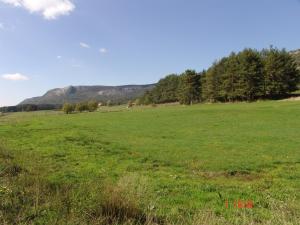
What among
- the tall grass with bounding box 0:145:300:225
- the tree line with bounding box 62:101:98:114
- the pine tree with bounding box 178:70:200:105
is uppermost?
the pine tree with bounding box 178:70:200:105

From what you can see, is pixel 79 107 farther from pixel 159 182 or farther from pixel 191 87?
pixel 159 182

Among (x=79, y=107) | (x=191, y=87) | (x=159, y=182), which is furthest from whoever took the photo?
(x=79, y=107)

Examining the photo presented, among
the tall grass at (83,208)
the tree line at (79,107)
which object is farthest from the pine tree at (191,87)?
the tall grass at (83,208)

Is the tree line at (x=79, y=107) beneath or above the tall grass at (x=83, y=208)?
beneath

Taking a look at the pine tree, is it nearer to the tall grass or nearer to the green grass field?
the green grass field

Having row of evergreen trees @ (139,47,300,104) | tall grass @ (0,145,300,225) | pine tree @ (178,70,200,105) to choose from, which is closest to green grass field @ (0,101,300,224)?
tall grass @ (0,145,300,225)

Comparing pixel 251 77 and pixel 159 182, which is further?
pixel 251 77

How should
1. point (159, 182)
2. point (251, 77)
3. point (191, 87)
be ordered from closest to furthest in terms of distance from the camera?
point (159, 182), point (251, 77), point (191, 87)

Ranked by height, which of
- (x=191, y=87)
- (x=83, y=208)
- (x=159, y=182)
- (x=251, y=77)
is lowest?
(x=159, y=182)

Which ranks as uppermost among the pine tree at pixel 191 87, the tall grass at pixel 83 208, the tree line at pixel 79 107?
the pine tree at pixel 191 87

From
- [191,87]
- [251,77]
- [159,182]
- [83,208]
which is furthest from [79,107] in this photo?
[83,208]

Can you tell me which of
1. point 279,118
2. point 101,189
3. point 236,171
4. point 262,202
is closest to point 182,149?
point 236,171

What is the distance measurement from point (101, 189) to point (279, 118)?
37.1 metres

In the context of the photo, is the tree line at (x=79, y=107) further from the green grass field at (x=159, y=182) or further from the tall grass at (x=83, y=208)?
the tall grass at (x=83, y=208)
